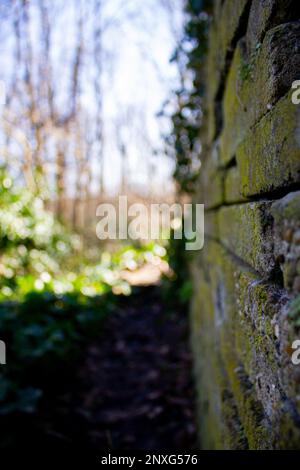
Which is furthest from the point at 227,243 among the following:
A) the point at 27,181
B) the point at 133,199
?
the point at 133,199

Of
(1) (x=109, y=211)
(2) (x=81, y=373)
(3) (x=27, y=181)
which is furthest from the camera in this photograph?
(1) (x=109, y=211)

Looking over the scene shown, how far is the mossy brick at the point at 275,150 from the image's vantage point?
0.70m

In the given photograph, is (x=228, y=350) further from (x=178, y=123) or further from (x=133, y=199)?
(x=133, y=199)

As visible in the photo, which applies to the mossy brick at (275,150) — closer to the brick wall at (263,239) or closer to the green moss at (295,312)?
the brick wall at (263,239)

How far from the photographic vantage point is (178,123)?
4.45m

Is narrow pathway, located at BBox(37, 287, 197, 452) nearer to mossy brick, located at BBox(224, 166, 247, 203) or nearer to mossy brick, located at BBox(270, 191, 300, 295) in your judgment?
mossy brick, located at BBox(224, 166, 247, 203)

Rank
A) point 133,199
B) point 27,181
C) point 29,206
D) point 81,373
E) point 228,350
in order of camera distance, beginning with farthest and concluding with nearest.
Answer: point 133,199 < point 27,181 < point 29,206 < point 81,373 < point 228,350

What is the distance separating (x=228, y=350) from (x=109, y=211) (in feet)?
35.0

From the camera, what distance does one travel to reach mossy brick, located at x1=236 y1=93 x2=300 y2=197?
705mm

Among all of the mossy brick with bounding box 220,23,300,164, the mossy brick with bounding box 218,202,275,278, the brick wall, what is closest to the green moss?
the brick wall

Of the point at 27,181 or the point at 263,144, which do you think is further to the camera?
the point at 27,181

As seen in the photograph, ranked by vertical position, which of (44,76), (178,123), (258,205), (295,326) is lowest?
(295,326)

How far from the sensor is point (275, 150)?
80 cm

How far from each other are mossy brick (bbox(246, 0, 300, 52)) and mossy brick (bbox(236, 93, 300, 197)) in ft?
0.64
